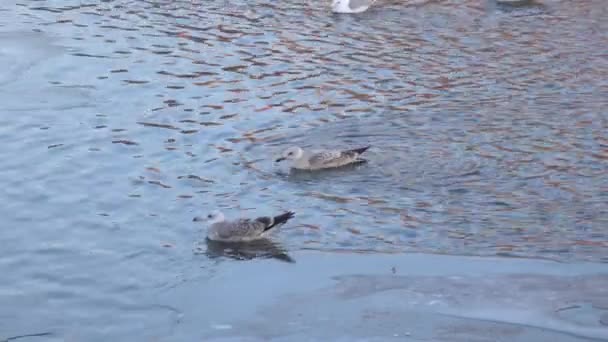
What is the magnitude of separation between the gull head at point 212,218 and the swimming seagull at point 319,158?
4.97ft

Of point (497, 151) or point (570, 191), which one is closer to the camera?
point (570, 191)

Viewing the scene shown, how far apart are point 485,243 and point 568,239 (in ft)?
2.19

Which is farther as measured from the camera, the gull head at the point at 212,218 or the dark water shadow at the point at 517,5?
the dark water shadow at the point at 517,5

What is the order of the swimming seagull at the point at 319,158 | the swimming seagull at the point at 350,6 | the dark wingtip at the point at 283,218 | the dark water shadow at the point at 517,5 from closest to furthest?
the dark wingtip at the point at 283,218, the swimming seagull at the point at 319,158, the swimming seagull at the point at 350,6, the dark water shadow at the point at 517,5

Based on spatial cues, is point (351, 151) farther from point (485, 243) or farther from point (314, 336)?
point (314, 336)

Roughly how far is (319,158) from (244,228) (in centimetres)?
179

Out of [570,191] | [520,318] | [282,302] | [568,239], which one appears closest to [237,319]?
[282,302]

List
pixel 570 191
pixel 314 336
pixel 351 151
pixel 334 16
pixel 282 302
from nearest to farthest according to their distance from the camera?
pixel 314 336
pixel 282 302
pixel 570 191
pixel 351 151
pixel 334 16

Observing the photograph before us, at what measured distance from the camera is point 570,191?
10.7 meters

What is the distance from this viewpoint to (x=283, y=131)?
12875 mm

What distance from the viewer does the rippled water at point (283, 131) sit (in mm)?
9836

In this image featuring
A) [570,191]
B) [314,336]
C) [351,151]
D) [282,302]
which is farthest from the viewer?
[351,151]

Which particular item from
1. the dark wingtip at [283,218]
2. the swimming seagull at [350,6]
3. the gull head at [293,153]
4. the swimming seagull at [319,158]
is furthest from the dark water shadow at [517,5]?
the dark wingtip at [283,218]

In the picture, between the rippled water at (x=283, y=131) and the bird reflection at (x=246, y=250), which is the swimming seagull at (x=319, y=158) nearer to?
the rippled water at (x=283, y=131)
